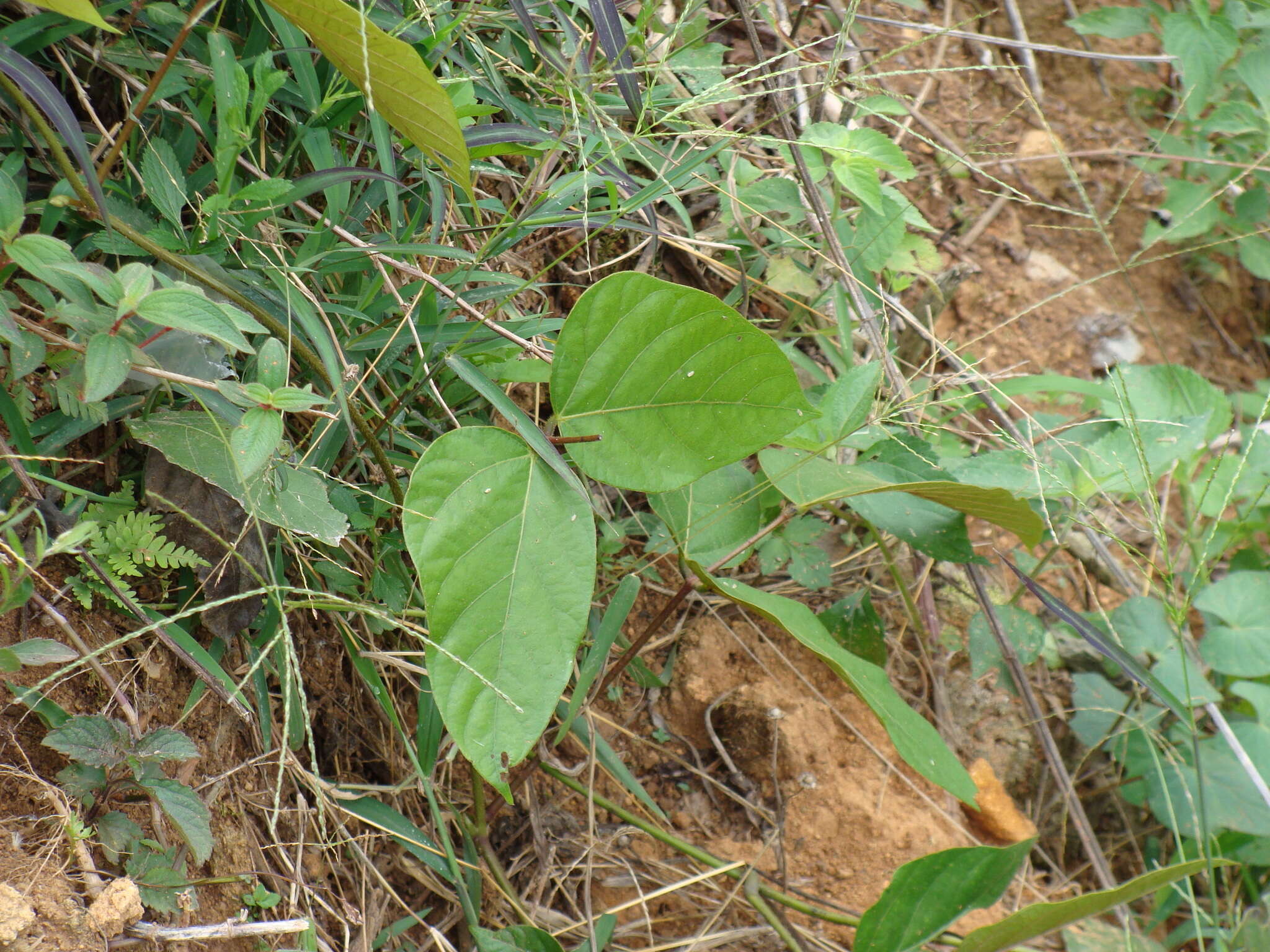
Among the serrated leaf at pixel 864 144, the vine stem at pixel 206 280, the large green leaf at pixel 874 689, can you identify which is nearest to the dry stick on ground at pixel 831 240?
the serrated leaf at pixel 864 144

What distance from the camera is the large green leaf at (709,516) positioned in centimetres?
120

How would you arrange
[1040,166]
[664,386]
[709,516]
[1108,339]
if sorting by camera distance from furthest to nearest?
[1040,166] < [1108,339] < [709,516] < [664,386]

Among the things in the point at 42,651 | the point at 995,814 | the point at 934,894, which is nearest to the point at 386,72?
the point at 42,651

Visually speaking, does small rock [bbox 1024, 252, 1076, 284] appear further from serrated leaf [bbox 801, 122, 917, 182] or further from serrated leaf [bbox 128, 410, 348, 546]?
serrated leaf [bbox 128, 410, 348, 546]

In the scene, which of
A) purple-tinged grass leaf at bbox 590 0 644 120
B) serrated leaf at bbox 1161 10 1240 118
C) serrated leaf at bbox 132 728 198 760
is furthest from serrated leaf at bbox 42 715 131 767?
serrated leaf at bbox 1161 10 1240 118

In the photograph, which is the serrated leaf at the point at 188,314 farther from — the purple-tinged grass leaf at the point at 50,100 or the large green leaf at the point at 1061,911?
the large green leaf at the point at 1061,911

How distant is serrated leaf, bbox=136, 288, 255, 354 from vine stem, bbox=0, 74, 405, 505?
109mm

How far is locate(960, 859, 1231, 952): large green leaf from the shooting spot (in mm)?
977

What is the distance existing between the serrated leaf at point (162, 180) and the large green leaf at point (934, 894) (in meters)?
1.15

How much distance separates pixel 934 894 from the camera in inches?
43.5

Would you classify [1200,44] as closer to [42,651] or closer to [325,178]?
Result: [325,178]

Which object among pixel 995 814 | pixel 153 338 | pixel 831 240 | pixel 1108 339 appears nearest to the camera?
pixel 153 338

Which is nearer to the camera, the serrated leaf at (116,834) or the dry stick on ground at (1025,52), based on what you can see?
the serrated leaf at (116,834)

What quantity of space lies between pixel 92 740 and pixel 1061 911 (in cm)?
106
